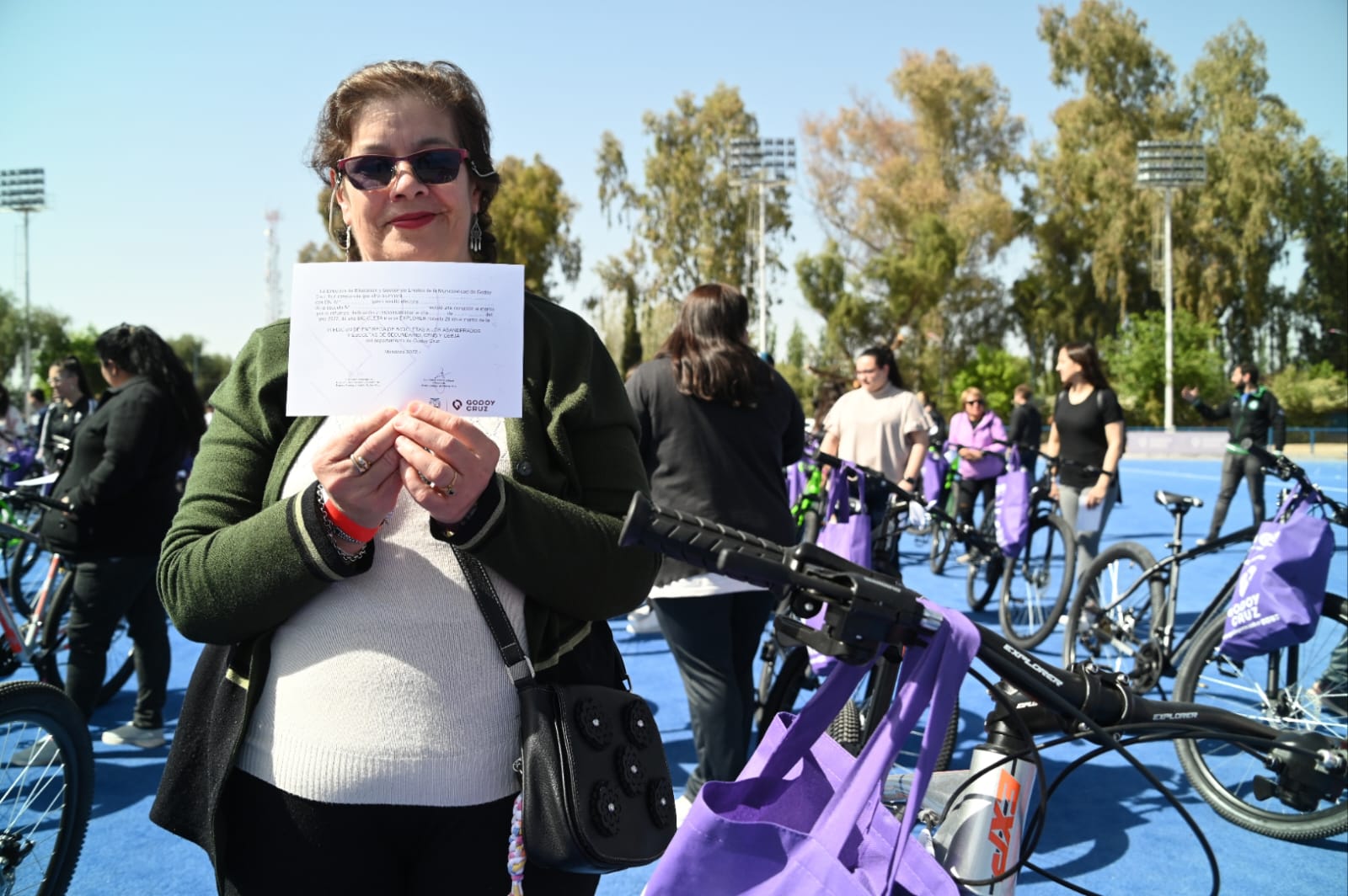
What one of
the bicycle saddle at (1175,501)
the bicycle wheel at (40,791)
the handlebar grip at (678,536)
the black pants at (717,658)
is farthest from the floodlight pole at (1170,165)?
the handlebar grip at (678,536)

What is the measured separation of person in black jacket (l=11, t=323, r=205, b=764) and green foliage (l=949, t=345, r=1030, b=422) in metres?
33.7

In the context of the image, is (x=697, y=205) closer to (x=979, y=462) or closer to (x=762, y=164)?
(x=762, y=164)

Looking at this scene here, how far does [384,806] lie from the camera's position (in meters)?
1.44

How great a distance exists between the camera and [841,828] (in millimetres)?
1172

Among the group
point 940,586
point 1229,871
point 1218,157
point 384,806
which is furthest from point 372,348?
point 1218,157

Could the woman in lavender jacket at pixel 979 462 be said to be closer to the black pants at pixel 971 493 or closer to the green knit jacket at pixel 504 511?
the black pants at pixel 971 493

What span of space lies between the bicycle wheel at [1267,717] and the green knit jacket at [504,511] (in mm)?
3350

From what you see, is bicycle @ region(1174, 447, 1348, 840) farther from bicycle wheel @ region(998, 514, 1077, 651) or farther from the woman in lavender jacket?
the woman in lavender jacket

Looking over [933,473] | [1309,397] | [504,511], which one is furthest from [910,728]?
[1309,397]

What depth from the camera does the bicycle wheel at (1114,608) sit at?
5715 millimetres

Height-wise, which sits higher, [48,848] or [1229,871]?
[48,848]

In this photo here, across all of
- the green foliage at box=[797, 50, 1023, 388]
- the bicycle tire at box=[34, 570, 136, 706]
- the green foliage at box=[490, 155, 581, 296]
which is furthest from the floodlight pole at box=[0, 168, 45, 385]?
the bicycle tire at box=[34, 570, 136, 706]

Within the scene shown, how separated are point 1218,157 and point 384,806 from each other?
4565 centimetres

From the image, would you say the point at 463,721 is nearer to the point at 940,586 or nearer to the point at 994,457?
the point at 940,586
